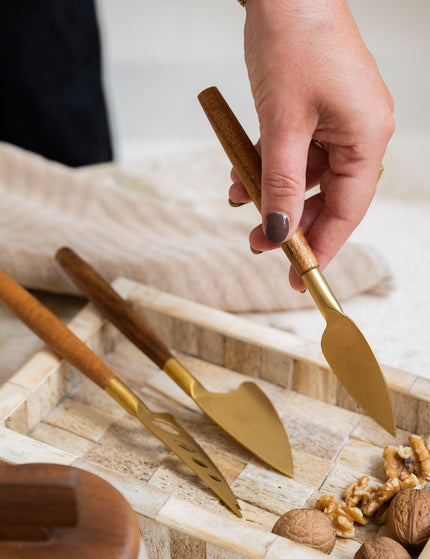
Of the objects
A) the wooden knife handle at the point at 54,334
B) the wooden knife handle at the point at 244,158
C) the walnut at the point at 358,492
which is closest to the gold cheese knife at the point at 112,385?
the wooden knife handle at the point at 54,334

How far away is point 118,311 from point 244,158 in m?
0.25

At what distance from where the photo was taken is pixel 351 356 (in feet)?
2.21

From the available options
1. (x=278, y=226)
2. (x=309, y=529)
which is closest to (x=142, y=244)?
(x=278, y=226)

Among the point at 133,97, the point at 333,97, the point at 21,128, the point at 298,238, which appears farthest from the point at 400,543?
the point at 133,97

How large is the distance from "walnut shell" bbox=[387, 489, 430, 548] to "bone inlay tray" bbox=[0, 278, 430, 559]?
4 centimetres

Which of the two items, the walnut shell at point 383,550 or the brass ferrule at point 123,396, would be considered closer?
the walnut shell at point 383,550

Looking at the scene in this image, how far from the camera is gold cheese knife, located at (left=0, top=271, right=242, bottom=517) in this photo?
2.23ft

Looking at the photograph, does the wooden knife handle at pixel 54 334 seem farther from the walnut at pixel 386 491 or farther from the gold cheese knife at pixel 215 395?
the walnut at pixel 386 491

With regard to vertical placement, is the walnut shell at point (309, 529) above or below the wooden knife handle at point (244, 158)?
below

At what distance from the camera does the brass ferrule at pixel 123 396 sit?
742 mm

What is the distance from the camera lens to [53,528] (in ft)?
1.48

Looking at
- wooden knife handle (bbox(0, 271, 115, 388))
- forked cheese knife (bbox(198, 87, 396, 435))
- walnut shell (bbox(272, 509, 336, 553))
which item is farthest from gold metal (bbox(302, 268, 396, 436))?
wooden knife handle (bbox(0, 271, 115, 388))

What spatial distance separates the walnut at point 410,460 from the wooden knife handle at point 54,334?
0.95ft

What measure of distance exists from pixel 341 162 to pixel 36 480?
0.45m
